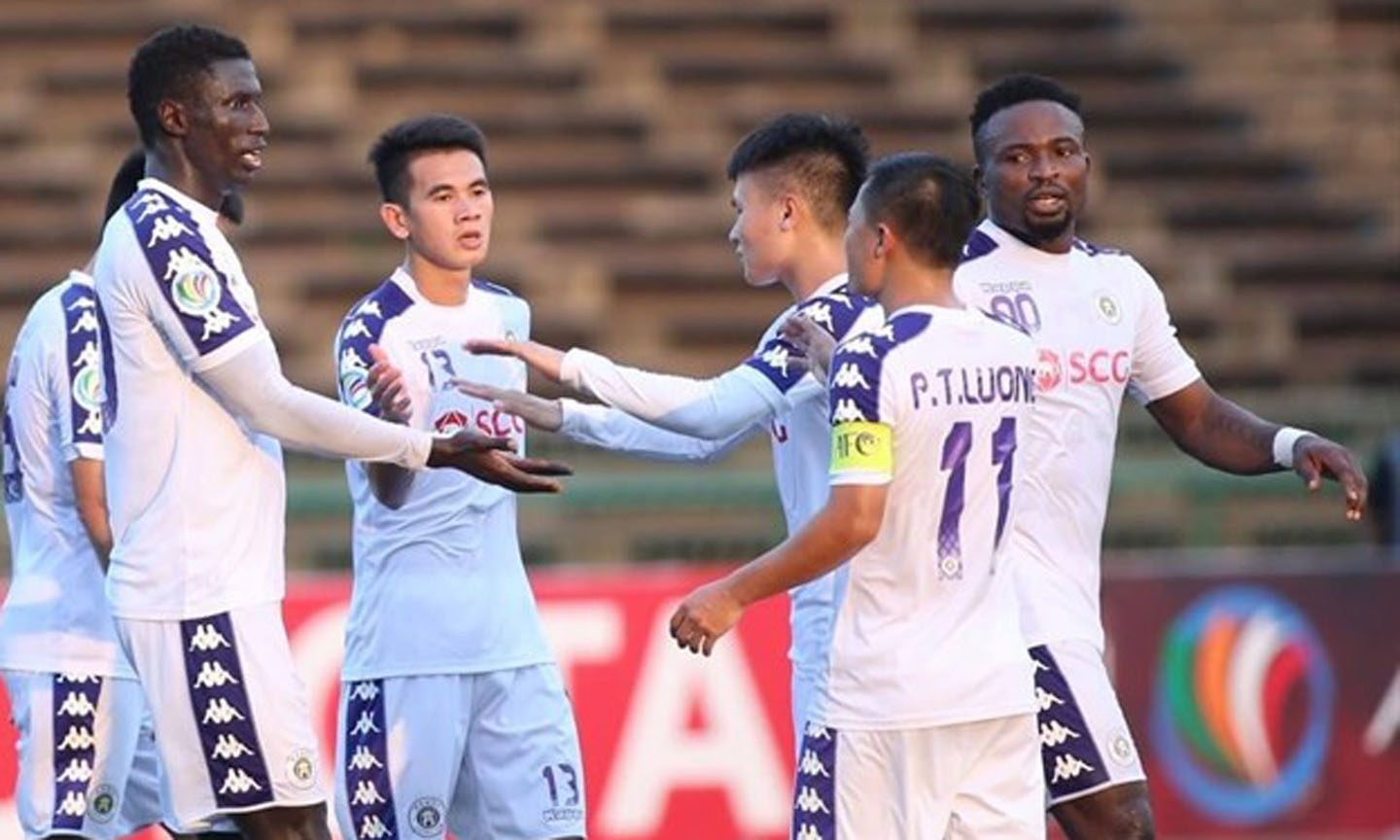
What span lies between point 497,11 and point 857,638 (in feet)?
40.3

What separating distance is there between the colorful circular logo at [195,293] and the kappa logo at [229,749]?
94cm

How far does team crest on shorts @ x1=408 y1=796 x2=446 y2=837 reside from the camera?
7.95 meters

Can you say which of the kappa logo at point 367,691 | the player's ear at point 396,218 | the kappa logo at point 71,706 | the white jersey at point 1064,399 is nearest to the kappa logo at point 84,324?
the player's ear at point 396,218

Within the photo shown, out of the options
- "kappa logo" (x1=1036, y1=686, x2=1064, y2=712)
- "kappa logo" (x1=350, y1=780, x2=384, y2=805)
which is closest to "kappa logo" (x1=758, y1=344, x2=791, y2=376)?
"kappa logo" (x1=1036, y1=686, x2=1064, y2=712)

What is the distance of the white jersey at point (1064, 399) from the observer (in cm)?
786

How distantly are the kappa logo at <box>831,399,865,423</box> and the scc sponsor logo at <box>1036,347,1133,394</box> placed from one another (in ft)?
4.32

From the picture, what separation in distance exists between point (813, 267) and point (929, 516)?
1.17 metres

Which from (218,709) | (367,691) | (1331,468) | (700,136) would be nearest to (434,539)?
(367,691)

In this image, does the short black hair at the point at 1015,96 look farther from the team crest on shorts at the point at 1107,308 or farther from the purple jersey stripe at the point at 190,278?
the purple jersey stripe at the point at 190,278

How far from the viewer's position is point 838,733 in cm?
684

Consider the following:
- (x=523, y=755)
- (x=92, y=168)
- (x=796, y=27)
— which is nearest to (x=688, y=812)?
(x=523, y=755)

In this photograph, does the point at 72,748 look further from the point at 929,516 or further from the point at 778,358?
the point at 929,516

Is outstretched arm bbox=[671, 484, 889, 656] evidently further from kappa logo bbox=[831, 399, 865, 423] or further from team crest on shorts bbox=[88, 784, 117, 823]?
team crest on shorts bbox=[88, 784, 117, 823]

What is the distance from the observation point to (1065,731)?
779 centimetres
